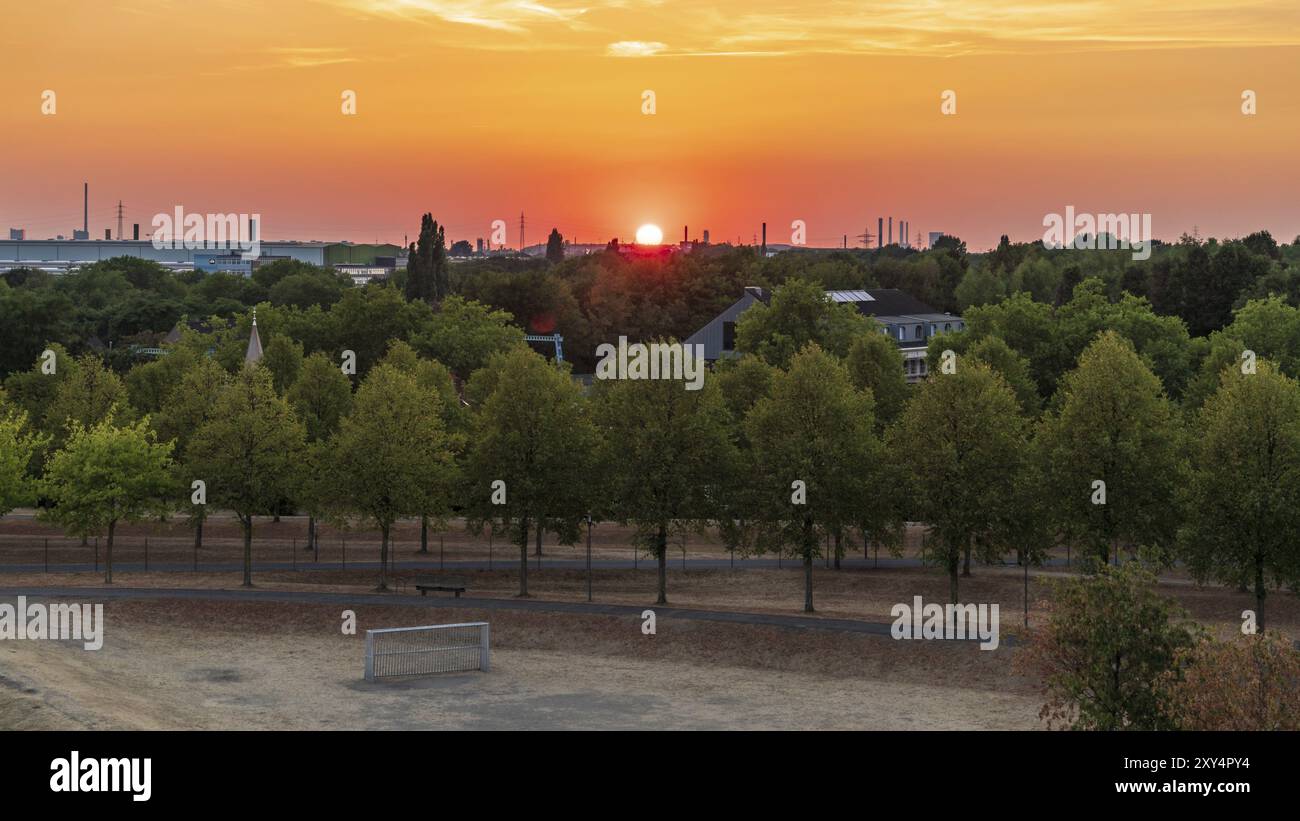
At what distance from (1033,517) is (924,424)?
6.14 m

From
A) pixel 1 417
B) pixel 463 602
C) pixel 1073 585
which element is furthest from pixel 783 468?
pixel 1 417

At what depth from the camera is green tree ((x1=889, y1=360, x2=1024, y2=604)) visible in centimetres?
6212

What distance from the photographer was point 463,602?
64188mm

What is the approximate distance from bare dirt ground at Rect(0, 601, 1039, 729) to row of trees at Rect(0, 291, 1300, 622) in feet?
23.2

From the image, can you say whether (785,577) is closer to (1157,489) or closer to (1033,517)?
(1033,517)

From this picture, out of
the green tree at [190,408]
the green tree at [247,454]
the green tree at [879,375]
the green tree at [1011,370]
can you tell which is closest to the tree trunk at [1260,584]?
the green tree at [879,375]

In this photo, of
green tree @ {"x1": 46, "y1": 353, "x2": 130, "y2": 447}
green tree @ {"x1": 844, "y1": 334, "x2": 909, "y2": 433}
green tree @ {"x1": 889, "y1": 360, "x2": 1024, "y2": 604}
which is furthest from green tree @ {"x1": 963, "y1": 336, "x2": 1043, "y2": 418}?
green tree @ {"x1": 46, "y1": 353, "x2": 130, "y2": 447}

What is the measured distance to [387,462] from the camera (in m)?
68.8

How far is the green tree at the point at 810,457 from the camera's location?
2554 inches

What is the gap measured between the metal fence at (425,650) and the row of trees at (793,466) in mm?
9230

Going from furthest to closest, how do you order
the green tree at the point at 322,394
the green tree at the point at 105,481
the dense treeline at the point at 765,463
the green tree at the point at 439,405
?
the green tree at the point at 322,394
the green tree at the point at 439,405
the green tree at the point at 105,481
the dense treeline at the point at 765,463

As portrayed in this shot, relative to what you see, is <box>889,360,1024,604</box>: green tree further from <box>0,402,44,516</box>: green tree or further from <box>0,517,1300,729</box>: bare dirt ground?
<box>0,402,44,516</box>: green tree

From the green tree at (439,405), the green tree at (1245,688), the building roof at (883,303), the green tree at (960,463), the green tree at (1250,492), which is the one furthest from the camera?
the building roof at (883,303)
